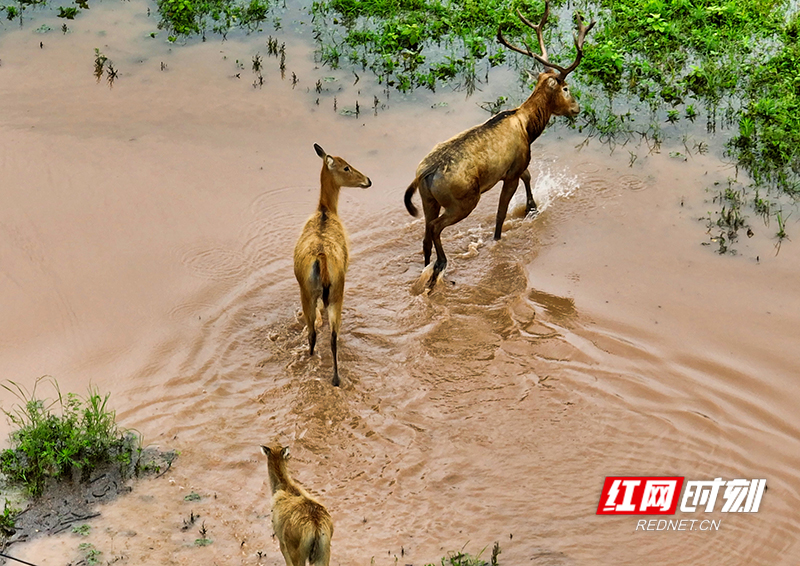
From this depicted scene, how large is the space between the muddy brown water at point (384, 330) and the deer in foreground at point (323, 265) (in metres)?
0.54

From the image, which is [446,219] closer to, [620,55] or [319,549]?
[319,549]

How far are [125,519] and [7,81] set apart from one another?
8.31 metres

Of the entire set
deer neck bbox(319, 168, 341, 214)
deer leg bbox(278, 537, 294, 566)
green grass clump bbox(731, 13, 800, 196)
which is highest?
green grass clump bbox(731, 13, 800, 196)

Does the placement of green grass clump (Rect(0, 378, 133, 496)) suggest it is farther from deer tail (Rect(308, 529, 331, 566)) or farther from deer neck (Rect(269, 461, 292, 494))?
deer tail (Rect(308, 529, 331, 566))

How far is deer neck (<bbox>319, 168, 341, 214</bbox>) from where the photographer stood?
793cm

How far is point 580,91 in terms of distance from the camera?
1148 cm

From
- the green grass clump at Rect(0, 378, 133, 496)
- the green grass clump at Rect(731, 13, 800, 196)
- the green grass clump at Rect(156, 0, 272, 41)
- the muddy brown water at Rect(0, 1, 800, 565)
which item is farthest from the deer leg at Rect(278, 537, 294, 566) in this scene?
the green grass clump at Rect(156, 0, 272, 41)

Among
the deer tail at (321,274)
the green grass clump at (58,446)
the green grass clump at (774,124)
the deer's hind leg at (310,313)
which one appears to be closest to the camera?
the green grass clump at (58,446)

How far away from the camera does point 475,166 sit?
853 centimetres

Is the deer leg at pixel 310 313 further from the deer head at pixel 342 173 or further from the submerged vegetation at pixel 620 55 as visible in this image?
the submerged vegetation at pixel 620 55

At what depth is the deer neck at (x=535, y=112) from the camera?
940 cm

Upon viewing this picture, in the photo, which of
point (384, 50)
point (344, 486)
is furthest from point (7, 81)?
point (344, 486)

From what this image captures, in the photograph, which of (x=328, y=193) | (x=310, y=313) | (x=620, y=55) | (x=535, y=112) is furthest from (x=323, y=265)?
(x=620, y=55)

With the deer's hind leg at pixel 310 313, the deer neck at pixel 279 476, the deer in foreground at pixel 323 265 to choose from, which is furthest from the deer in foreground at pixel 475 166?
the deer neck at pixel 279 476
